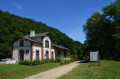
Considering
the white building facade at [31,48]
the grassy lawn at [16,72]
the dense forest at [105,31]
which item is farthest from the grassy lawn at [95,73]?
the dense forest at [105,31]

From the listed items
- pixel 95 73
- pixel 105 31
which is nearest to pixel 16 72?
pixel 95 73

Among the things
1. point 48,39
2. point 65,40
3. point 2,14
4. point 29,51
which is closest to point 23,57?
point 29,51

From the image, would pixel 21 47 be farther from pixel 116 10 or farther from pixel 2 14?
pixel 2 14

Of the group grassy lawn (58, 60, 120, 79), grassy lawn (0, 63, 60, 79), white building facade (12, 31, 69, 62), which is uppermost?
white building facade (12, 31, 69, 62)

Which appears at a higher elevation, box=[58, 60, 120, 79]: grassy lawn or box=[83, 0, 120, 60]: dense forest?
box=[83, 0, 120, 60]: dense forest

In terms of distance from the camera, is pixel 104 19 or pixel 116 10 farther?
pixel 104 19

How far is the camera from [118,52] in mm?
29531

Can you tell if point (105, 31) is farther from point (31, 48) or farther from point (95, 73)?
point (95, 73)

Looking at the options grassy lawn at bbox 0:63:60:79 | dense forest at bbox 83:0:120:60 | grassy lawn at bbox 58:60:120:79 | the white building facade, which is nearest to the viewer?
grassy lawn at bbox 58:60:120:79

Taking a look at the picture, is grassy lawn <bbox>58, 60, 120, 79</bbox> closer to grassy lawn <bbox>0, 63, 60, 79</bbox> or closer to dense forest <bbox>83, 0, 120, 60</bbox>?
grassy lawn <bbox>0, 63, 60, 79</bbox>

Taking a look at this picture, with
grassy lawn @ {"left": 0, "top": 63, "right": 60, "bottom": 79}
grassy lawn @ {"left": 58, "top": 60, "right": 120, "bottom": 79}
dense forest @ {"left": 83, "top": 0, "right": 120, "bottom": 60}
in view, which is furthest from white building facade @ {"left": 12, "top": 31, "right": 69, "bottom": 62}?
dense forest @ {"left": 83, "top": 0, "right": 120, "bottom": 60}

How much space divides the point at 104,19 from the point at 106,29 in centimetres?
327

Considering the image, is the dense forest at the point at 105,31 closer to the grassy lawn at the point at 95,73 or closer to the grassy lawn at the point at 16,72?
the grassy lawn at the point at 95,73

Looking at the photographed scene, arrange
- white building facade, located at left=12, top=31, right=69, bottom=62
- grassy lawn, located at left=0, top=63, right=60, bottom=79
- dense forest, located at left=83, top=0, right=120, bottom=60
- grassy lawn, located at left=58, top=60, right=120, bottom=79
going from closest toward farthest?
grassy lawn, located at left=58, top=60, right=120, bottom=79
grassy lawn, located at left=0, top=63, right=60, bottom=79
white building facade, located at left=12, top=31, right=69, bottom=62
dense forest, located at left=83, top=0, right=120, bottom=60
